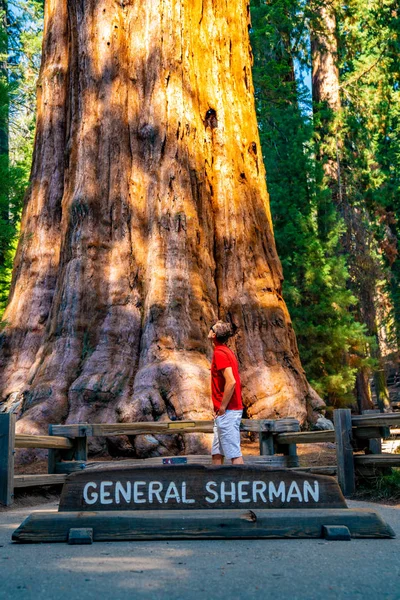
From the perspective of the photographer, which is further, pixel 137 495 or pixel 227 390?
pixel 227 390

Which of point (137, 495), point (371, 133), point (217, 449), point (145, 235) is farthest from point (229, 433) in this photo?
→ point (371, 133)

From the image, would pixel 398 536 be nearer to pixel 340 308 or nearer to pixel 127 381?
pixel 127 381

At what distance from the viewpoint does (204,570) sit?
4.46m

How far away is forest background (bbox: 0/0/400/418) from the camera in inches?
835

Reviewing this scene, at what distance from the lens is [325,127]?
88.1 ft

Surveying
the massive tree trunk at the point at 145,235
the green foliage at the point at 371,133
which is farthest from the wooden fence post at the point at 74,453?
the green foliage at the point at 371,133

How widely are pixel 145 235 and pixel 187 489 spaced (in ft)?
25.6

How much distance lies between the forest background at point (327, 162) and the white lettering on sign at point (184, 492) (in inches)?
404

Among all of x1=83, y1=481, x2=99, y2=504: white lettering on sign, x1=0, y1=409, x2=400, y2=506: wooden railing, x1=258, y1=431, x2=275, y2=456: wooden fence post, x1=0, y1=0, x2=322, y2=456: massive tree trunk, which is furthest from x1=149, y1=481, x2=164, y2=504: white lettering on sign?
x1=0, y1=0, x2=322, y2=456: massive tree trunk

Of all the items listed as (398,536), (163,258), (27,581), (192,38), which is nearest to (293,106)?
(192,38)

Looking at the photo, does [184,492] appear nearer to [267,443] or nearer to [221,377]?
[221,377]

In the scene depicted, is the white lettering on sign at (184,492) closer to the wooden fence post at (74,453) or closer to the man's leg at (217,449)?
the man's leg at (217,449)

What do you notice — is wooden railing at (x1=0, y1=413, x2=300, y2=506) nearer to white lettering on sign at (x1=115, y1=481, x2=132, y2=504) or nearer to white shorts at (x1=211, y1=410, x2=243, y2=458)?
white shorts at (x1=211, y1=410, x2=243, y2=458)

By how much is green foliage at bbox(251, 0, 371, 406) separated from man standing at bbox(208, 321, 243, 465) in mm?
11936
